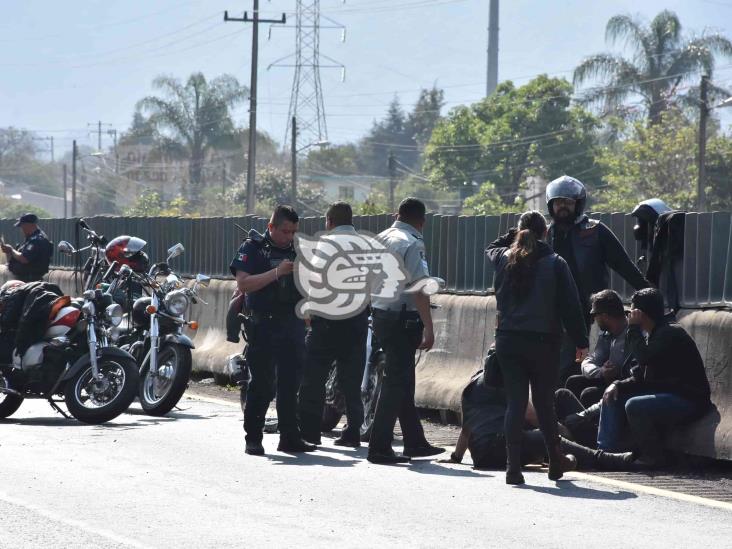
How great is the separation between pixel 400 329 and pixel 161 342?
399 centimetres

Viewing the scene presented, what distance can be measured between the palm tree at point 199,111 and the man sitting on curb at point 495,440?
10906 cm

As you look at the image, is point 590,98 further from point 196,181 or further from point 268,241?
point 268,241

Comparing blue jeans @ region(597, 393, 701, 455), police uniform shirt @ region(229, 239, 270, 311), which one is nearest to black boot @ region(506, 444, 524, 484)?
blue jeans @ region(597, 393, 701, 455)

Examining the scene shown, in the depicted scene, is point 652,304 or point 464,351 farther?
point 464,351

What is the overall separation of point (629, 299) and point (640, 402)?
2.09 meters

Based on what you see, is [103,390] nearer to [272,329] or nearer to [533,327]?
[272,329]

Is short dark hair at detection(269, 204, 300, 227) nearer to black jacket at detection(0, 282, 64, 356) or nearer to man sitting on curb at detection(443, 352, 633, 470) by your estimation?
man sitting on curb at detection(443, 352, 633, 470)

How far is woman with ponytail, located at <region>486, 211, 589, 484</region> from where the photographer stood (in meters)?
10.0

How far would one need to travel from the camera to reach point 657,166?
8269cm

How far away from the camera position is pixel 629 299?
40.9ft

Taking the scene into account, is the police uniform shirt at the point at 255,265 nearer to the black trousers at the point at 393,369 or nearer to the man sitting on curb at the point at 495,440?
Answer: the black trousers at the point at 393,369

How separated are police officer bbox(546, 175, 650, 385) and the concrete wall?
25.5 inches

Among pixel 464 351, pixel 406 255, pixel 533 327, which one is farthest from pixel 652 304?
pixel 464 351

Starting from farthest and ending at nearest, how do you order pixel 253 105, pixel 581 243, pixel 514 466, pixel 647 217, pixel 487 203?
pixel 487 203, pixel 253 105, pixel 647 217, pixel 581 243, pixel 514 466
